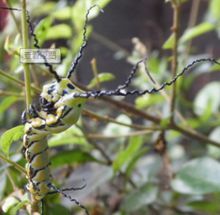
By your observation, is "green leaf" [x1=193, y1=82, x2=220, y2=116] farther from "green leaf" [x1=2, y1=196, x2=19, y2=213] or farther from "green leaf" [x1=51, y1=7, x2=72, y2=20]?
"green leaf" [x1=2, y1=196, x2=19, y2=213]

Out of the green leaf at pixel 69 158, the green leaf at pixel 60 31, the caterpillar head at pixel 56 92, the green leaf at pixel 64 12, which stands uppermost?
the green leaf at pixel 64 12

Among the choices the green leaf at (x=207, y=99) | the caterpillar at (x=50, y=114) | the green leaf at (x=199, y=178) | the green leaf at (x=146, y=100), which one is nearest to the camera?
the caterpillar at (x=50, y=114)

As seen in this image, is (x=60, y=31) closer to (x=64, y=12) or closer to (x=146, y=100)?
(x=64, y=12)

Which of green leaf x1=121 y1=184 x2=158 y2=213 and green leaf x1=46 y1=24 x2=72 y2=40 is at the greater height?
green leaf x1=46 y1=24 x2=72 y2=40

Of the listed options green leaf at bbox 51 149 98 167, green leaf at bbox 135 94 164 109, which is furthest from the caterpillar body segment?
green leaf at bbox 135 94 164 109

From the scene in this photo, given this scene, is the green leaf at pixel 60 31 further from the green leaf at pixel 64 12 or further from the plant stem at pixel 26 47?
the plant stem at pixel 26 47

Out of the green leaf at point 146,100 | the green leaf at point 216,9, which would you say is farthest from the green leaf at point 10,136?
the green leaf at point 216,9

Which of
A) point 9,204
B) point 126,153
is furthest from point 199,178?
point 9,204
